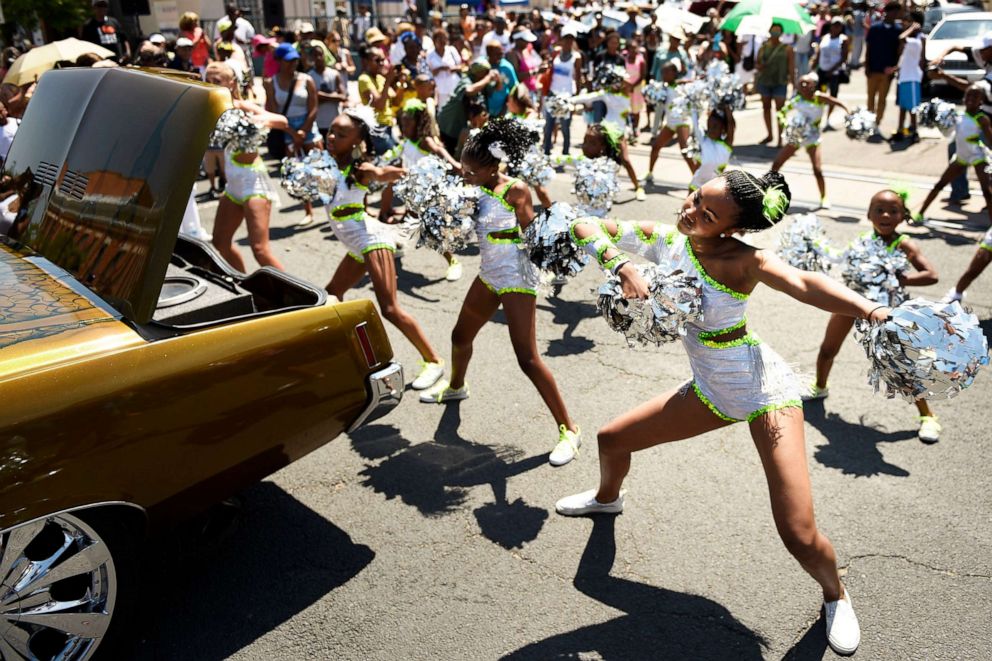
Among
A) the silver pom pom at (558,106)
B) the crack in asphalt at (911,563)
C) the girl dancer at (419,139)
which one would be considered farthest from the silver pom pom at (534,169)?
the silver pom pom at (558,106)

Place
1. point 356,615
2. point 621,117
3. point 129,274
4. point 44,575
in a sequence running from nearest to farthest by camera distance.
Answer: point 44,575 < point 129,274 < point 356,615 < point 621,117

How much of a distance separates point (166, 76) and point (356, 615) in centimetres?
254

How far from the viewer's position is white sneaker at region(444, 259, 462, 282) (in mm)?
Answer: 7809

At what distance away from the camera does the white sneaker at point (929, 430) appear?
479 cm

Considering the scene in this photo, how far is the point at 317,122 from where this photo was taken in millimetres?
10883

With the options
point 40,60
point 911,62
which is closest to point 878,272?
point 40,60

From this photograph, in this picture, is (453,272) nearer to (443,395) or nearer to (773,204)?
(443,395)

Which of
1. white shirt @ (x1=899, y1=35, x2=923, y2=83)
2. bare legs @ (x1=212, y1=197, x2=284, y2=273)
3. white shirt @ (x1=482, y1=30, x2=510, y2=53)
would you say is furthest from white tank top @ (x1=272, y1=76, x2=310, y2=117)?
white shirt @ (x1=899, y1=35, x2=923, y2=83)

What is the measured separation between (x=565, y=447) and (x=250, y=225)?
331 centimetres

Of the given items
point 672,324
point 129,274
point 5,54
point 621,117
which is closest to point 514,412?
point 672,324

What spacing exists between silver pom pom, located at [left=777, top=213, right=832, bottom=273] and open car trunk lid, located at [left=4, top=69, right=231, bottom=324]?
3.43 m

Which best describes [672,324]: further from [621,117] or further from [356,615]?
[621,117]

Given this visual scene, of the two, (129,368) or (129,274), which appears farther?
(129,274)

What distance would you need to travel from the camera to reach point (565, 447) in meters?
4.63
